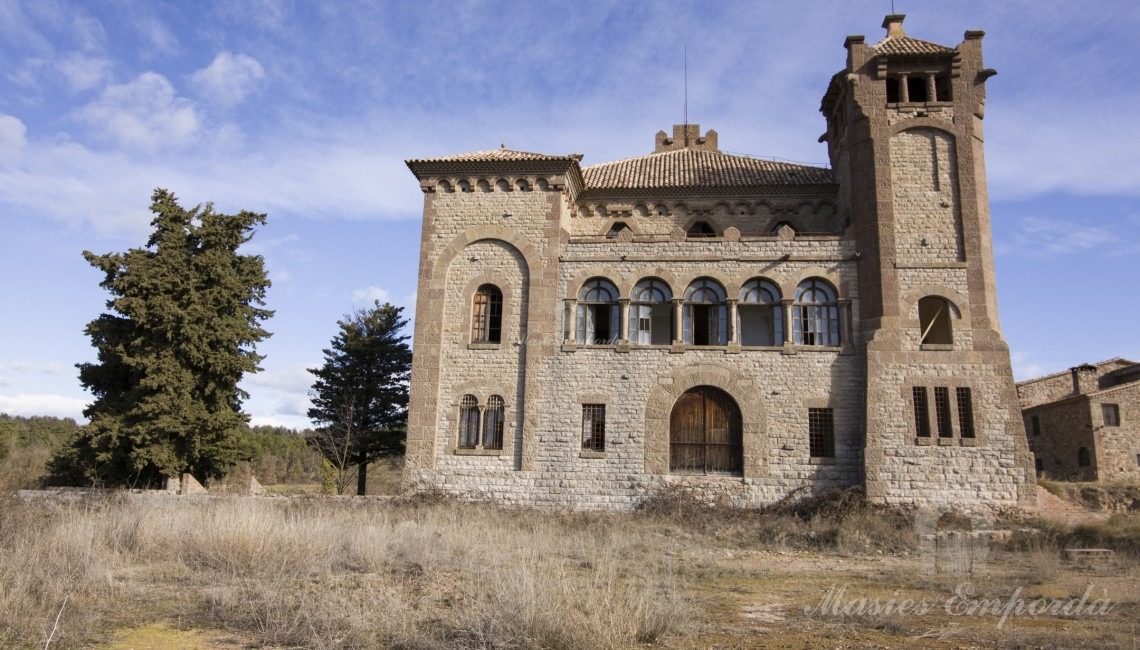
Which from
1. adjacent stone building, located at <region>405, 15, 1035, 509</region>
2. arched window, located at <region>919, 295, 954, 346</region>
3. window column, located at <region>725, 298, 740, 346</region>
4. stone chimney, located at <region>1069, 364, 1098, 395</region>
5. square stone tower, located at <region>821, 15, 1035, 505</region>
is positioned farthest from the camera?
stone chimney, located at <region>1069, 364, 1098, 395</region>

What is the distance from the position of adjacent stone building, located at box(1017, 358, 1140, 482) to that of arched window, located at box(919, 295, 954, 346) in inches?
498

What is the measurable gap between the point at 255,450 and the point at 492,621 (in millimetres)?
20060

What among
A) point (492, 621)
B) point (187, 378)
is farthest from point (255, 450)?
point (492, 621)

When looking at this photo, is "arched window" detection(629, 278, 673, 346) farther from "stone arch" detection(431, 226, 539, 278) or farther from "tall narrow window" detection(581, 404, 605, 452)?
"stone arch" detection(431, 226, 539, 278)

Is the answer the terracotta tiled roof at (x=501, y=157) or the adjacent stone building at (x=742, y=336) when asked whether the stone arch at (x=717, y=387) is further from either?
the terracotta tiled roof at (x=501, y=157)

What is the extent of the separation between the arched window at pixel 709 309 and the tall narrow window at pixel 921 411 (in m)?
5.38

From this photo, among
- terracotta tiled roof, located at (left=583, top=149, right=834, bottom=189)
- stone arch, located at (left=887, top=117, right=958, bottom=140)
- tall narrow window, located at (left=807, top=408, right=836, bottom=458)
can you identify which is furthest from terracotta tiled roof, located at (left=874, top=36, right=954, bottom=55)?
tall narrow window, located at (left=807, top=408, right=836, bottom=458)

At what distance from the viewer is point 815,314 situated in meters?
21.6

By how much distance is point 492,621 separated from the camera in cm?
720

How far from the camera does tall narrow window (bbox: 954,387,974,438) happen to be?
65.3 feet

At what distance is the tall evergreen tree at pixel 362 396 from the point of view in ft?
92.0

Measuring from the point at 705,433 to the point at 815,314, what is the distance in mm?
4806

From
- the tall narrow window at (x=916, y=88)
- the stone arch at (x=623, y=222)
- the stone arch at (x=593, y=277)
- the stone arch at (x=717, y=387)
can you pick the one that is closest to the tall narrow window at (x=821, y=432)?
the stone arch at (x=717, y=387)

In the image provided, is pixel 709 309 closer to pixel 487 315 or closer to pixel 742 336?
pixel 742 336
